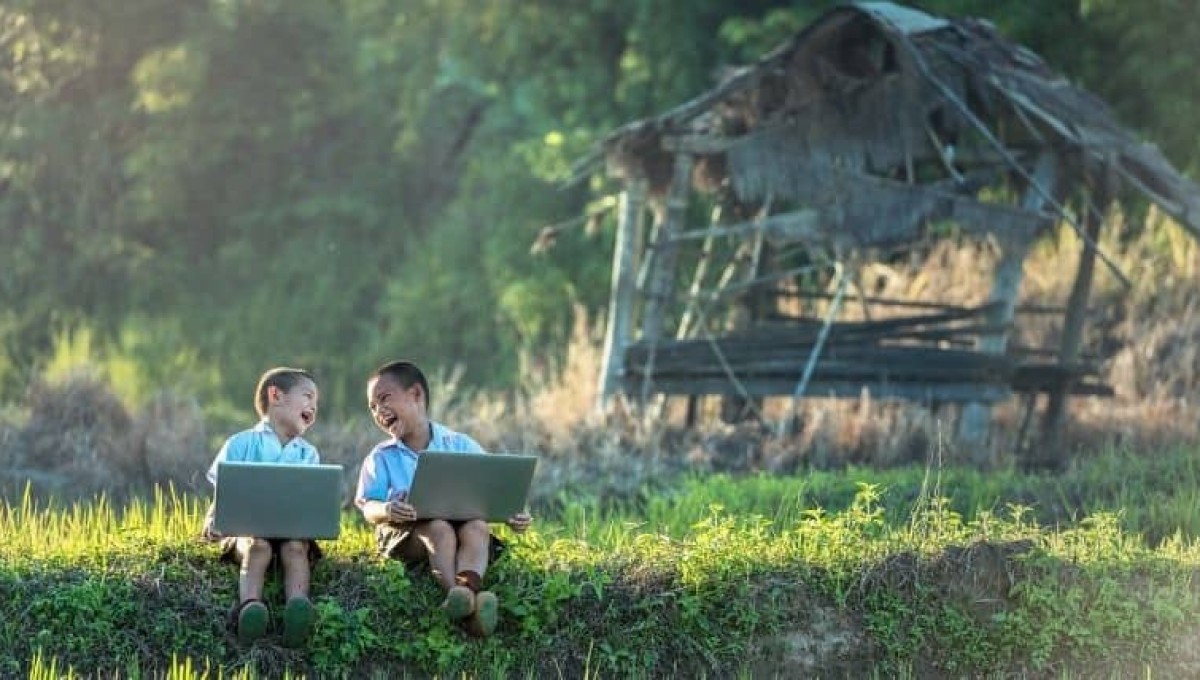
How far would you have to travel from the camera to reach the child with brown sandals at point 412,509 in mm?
9109

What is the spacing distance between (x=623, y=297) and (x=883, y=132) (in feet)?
7.62

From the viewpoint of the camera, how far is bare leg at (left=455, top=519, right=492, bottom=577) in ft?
30.0

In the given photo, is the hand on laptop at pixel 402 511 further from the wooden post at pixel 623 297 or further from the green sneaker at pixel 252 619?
the wooden post at pixel 623 297

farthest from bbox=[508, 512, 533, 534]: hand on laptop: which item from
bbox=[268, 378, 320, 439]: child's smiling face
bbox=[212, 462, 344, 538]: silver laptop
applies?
bbox=[268, 378, 320, 439]: child's smiling face

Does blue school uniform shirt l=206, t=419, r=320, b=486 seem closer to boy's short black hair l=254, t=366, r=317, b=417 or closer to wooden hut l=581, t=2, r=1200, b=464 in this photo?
boy's short black hair l=254, t=366, r=317, b=417

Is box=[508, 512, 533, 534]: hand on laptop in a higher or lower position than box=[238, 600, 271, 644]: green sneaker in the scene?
higher

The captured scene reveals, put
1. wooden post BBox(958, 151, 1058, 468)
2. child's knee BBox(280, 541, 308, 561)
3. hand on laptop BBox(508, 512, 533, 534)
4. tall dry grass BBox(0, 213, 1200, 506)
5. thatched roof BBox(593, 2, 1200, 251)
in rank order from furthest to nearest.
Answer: wooden post BBox(958, 151, 1058, 468)
thatched roof BBox(593, 2, 1200, 251)
tall dry grass BBox(0, 213, 1200, 506)
hand on laptop BBox(508, 512, 533, 534)
child's knee BBox(280, 541, 308, 561)

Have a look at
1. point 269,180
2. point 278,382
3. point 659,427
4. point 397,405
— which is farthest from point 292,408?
point 269,180

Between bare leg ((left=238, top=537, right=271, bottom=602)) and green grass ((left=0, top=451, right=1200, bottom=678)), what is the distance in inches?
6.2

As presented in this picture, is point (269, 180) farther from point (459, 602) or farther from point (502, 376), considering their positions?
point (459, 602)

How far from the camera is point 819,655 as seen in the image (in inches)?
378

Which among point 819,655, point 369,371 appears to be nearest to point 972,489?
point 819,655

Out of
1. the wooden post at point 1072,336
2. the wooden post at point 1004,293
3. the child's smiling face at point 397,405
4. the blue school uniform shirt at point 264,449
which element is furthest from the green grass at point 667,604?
the wooden post at point 1004,293

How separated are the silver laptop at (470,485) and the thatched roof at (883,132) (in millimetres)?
8146
